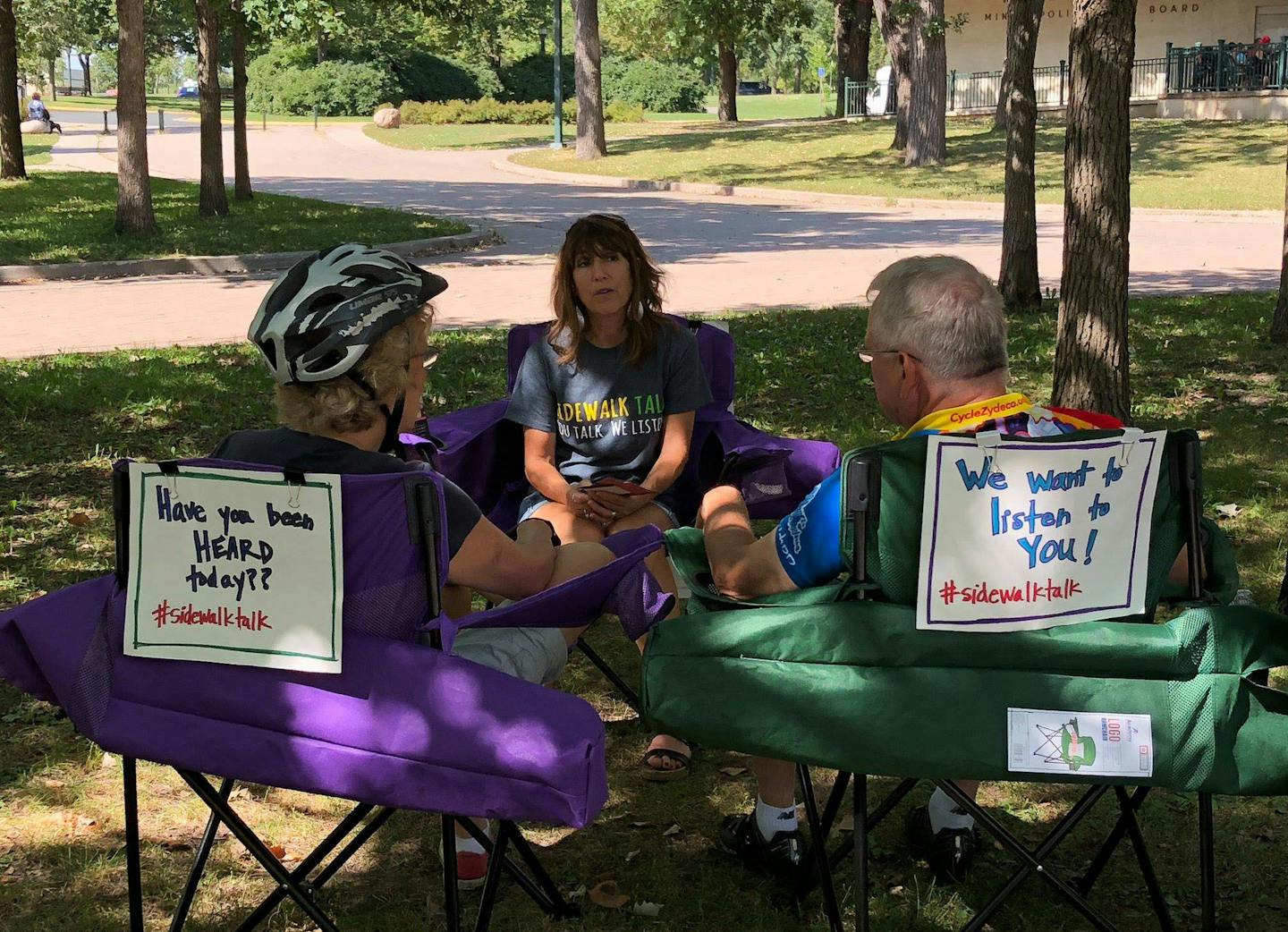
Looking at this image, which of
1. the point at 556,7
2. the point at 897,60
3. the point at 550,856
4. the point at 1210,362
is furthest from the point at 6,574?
the point at 556,7

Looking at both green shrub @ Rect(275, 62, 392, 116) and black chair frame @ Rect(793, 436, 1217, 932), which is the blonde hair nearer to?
black chair frame @ Rect(793, 436, 1217, 932)

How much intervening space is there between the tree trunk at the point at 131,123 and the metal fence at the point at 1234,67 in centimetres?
2592

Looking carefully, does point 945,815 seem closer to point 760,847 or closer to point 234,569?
point 760,847

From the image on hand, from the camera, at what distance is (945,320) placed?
2.66 m

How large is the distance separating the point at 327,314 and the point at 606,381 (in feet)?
5.19

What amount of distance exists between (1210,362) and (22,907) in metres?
7.48

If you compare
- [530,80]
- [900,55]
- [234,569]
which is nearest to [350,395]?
[234,569]

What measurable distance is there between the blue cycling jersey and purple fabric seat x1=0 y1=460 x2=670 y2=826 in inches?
18.5

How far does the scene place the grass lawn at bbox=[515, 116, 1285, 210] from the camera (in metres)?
21.9

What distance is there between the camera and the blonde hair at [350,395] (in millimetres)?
2674

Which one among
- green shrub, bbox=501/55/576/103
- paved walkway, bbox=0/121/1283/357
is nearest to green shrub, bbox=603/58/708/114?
green shrub, bbox=501/55/576/103

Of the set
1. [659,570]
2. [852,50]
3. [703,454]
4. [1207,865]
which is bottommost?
[1207,865]

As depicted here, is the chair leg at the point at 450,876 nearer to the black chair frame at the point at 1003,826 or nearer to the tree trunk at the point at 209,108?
the black chair frame at the point at 1003,826

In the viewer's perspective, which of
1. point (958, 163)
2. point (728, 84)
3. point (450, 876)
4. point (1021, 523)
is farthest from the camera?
point (728, 84)
